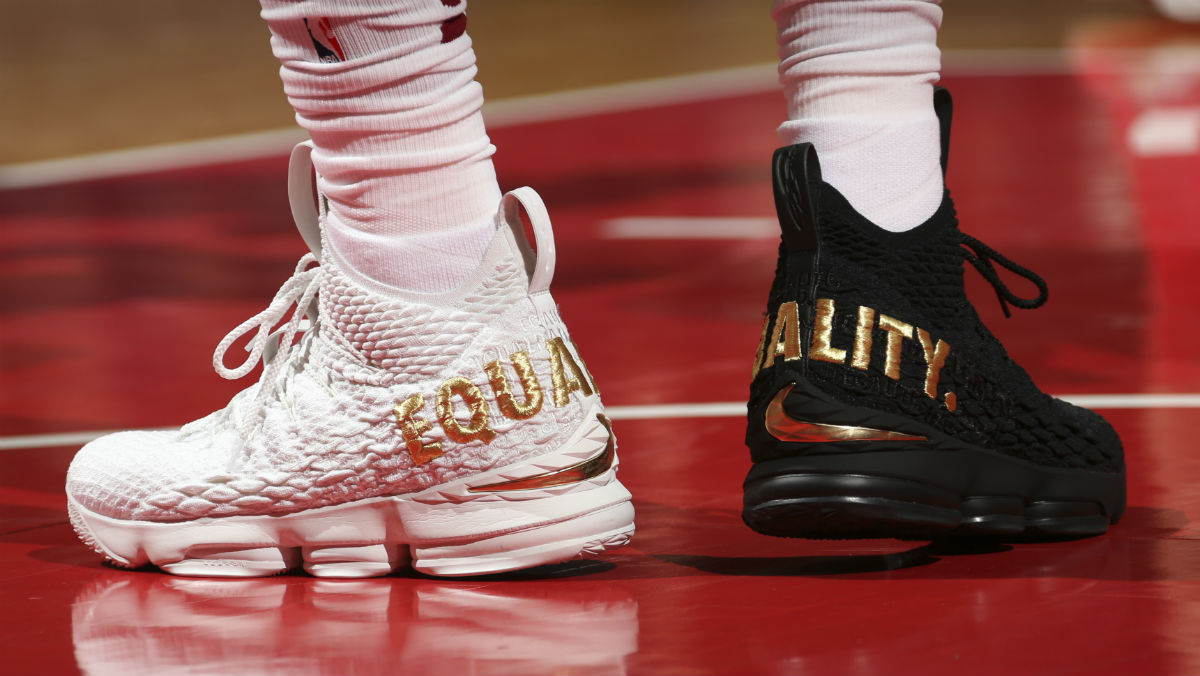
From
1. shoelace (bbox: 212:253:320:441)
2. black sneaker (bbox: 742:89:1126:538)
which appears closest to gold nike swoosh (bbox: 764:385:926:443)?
black sneaker (bbox: 742:89:1126:538)

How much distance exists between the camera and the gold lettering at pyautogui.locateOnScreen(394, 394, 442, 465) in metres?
1.38

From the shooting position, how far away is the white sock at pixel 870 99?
1422mm

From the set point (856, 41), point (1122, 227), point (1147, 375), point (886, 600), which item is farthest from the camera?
point (1122, 227)

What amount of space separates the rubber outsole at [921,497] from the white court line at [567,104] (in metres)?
4.55

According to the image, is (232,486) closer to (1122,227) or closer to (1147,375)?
(1147,375)

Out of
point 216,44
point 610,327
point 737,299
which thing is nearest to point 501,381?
point 610,327

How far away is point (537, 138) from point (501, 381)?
515 cm

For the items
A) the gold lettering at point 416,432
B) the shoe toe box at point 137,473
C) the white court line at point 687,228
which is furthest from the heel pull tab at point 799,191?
the white court line at point 687,228

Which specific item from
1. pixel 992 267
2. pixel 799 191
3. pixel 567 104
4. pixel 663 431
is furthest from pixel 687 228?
pixel 567 104

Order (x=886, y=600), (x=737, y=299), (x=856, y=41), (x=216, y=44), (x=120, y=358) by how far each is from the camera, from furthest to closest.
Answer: (x=216, y=44) → (x=737, y=299) → (x=120, y=358) → (x=856, y=41) → (x=886, y=600)

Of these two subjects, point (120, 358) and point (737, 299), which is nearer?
point (120, 358)

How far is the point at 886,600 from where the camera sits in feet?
4.21

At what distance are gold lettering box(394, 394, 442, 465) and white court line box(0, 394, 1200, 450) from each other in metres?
0.73

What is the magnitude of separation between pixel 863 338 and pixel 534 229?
30 cm
